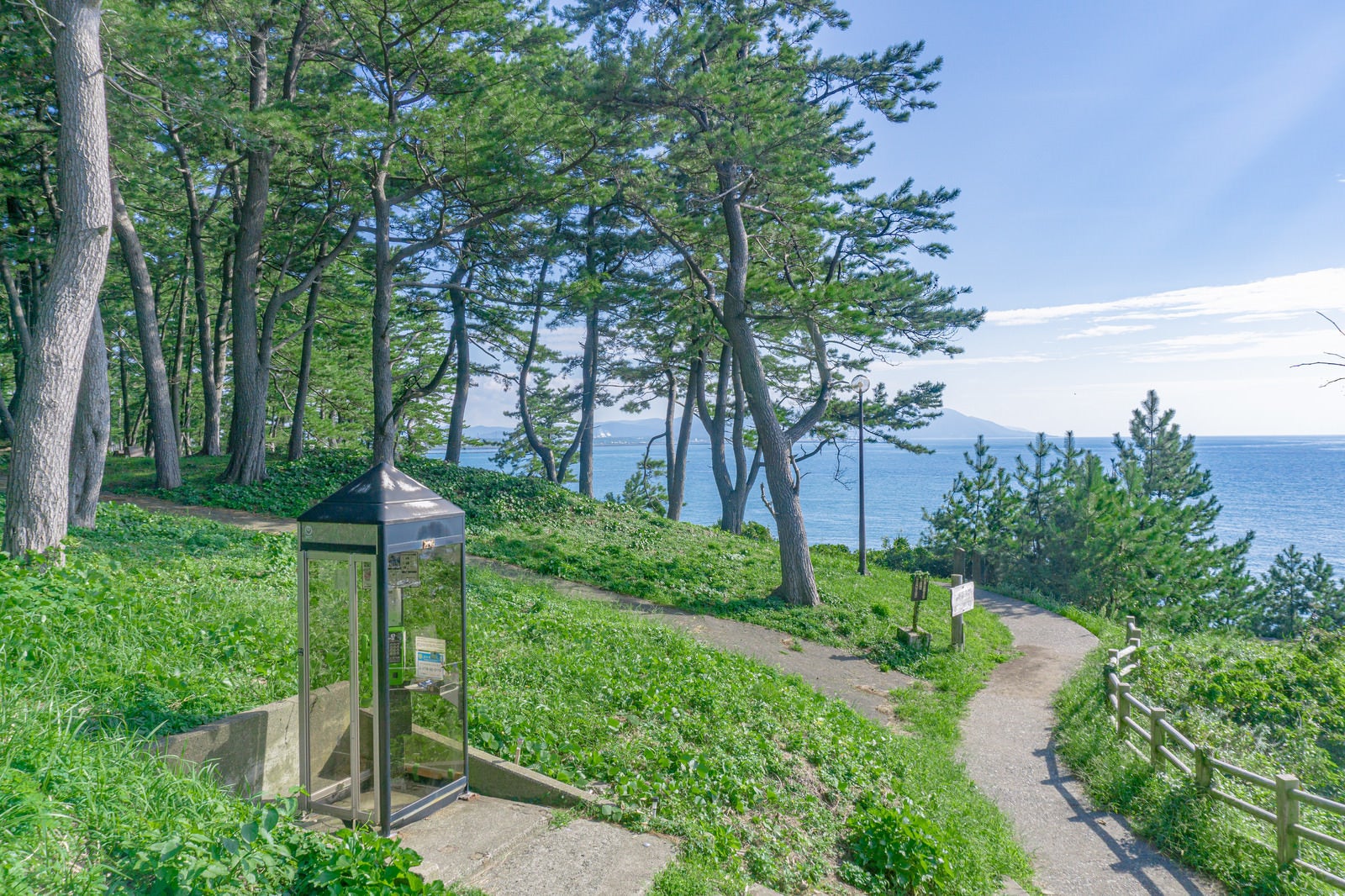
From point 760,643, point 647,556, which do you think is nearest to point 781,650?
point 760,643

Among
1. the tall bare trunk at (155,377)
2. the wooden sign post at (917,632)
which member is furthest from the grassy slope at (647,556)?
the tall bare trunk at (155,377)

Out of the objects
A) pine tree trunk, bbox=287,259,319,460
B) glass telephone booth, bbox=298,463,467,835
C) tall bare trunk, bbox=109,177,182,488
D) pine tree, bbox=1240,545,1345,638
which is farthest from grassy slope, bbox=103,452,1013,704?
pine tree, bbox=1240,545,1345,638

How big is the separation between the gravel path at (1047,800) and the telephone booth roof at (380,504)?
18.3 ft

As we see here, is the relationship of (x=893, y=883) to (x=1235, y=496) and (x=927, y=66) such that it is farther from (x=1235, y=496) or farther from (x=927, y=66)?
(x=1235, y=496)

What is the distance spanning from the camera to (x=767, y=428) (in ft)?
50.5

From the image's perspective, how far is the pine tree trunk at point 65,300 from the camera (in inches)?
283

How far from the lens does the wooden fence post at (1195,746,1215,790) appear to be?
698cm

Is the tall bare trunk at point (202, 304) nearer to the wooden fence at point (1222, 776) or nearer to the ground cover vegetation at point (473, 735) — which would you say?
the ground cover vegetation at point (473, 735)

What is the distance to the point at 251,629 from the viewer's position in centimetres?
616

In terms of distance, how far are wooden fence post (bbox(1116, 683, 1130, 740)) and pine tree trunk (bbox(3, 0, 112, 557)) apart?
451 inches

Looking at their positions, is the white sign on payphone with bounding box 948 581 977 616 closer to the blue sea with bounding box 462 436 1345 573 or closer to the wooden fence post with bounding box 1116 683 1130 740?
the wooden fence post with bounding box 1116 683 1130 740

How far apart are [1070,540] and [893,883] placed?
17.5m

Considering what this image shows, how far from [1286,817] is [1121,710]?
2.92 m

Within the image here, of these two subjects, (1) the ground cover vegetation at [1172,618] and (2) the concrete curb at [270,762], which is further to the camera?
(1) the ground cover vegetation at [1172,618]
